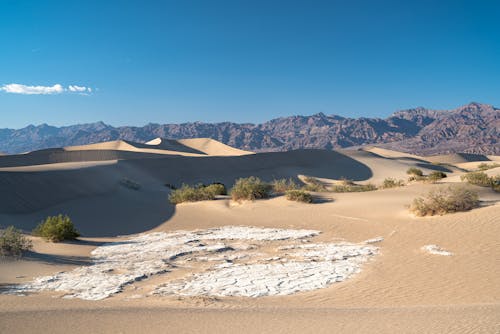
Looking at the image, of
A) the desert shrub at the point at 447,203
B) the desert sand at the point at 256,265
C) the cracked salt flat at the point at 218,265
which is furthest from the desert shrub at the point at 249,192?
the desert shrub at the point at 447,203

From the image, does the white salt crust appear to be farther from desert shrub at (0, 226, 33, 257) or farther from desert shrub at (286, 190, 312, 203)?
desert shrub at (0, 226, 33, 257)

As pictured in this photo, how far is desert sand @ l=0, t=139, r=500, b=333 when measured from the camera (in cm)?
513

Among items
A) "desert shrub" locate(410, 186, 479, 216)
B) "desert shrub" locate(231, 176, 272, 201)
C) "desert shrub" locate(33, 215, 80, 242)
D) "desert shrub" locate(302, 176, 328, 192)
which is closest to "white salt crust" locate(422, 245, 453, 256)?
"desert shrub" locate(410, 186, 479, 216)

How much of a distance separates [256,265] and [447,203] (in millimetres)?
7510

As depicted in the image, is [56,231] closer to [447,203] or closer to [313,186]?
[447,203]

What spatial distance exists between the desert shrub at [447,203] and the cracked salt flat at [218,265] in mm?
3714

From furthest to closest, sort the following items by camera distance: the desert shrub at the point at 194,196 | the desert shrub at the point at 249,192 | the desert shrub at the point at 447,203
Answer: the desert shrub at the point at 194,196
the desert shrub at the point at 249,192
the desert shrub at the point at 447,203

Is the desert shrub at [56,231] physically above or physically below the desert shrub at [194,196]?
below

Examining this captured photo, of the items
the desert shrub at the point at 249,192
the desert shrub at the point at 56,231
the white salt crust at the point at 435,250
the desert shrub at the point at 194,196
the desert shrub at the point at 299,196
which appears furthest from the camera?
the desert shrub at the point at 194,196

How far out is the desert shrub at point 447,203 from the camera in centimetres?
1326

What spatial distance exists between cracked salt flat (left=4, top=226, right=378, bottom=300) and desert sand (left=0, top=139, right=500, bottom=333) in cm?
5

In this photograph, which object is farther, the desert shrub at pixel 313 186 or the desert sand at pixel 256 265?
the desert shrub at pixel 313 186

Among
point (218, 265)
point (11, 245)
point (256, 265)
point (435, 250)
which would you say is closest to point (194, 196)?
point (11, 245)

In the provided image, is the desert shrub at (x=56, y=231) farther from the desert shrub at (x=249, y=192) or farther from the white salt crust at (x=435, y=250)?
the white salt crust at (x=435, y=250)
